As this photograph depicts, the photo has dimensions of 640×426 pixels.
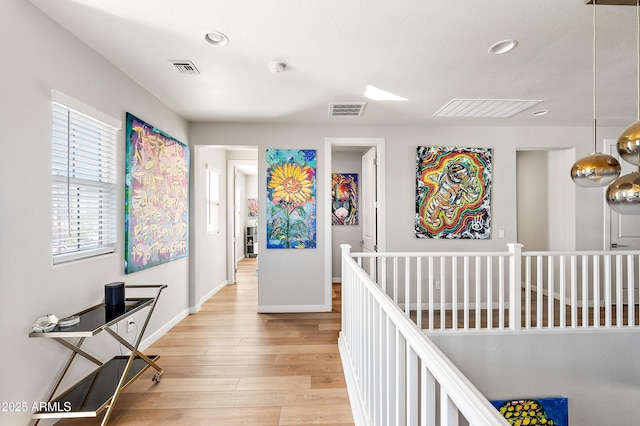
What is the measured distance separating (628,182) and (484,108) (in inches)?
81.1

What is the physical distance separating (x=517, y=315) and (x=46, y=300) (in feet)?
12.0

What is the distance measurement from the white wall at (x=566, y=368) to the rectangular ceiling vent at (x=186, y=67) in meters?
3.19

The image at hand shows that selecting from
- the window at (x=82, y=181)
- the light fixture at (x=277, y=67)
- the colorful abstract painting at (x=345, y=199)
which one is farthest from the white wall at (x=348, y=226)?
the window at (x=82, y=181)

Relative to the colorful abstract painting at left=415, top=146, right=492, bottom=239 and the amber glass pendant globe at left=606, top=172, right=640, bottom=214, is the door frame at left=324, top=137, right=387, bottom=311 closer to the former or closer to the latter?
the colorful abstract painting at left=415, top=146, right=492, bottom=239

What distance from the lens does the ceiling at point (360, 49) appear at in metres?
1.66

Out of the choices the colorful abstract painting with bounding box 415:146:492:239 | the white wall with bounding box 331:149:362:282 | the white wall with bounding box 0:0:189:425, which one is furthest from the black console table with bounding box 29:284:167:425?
the white wall with bounding box 331:149:362:282

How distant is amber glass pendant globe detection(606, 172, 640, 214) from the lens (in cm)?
141

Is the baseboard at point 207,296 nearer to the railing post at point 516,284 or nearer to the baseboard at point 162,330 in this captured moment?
the baseboard at point 162,330

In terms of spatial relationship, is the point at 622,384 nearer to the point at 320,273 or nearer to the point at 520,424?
the point at 520,424

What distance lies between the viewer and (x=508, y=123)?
3.77m

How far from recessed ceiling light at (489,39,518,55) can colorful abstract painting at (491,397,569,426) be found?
3037 millimetres

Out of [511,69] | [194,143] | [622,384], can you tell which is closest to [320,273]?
[194,143]

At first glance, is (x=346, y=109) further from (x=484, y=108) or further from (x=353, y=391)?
(x=353, y=391)

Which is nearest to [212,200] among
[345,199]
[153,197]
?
[153,197]
